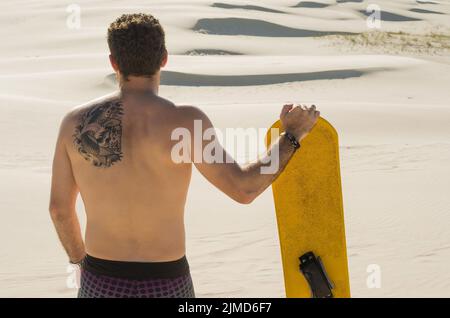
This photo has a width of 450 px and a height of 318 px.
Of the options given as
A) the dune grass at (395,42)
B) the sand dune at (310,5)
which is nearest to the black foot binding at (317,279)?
the dune grass at (395,42)

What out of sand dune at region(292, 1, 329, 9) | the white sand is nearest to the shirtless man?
the white sand

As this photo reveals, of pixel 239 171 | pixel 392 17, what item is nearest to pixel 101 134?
pixel 239 171

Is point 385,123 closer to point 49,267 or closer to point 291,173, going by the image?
point 49,267

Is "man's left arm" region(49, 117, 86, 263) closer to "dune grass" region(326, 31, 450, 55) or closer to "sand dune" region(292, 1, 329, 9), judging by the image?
"dune grass" region(326, 31, 450, 55)

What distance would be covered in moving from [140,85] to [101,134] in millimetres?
233

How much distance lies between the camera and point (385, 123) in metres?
16.5

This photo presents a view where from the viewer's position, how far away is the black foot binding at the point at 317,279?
10.8 feet

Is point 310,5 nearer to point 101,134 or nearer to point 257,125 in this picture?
point 257,125

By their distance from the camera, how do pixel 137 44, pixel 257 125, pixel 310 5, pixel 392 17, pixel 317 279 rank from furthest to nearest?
pixel 310 5 → pixel 392 17 → pixel 257 125 → pixel 317 279 → pixel 137 44

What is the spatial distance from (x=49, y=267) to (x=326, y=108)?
1159 centimetres

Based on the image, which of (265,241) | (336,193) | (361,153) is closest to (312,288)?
(336,193)

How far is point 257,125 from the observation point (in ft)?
53.2

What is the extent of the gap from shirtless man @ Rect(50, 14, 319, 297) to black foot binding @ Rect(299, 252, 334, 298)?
0.73 m

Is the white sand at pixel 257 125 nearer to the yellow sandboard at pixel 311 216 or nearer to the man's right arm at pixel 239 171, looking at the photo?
the yellow sandboard at pixel 311 216
